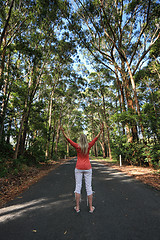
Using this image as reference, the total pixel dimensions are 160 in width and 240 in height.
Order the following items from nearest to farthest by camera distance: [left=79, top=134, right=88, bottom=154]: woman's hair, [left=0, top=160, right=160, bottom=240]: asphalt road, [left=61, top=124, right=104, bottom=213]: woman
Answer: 1. [left=0, top=160, right=160, bottom=240]: asphalt road
2. [left=61, top=124, right=104, bottom=213]: woman
3. [left=79, top=134, right=88, bottom=154]: woman's hair

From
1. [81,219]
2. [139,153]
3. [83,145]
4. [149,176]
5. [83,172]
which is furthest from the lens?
[139,153]

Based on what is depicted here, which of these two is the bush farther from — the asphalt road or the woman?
the woman

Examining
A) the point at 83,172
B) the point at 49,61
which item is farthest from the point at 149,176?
the point at 49,61

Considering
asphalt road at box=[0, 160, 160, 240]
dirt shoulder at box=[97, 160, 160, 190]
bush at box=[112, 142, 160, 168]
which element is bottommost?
dirt shoulder at box=[97, 160, 160, 190]

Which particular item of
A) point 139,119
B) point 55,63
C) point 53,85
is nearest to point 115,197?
point 139,119

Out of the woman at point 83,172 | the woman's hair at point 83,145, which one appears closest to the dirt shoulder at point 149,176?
the woman at point 83,172

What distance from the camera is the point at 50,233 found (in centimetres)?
248

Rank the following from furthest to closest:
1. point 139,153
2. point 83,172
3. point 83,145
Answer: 1. point 139,153
2. point 83,145
3. point 83,172

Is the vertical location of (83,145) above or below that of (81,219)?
above

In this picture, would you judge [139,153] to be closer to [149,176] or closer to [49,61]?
[149,176]

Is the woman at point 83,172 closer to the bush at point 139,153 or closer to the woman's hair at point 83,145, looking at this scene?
the woman's hair at point 83,145

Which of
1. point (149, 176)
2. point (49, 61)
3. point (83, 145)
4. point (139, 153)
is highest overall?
point (49, 61)

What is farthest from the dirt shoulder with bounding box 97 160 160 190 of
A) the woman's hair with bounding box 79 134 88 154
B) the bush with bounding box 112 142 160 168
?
the woman's hair with bounding box 79 134 88 154

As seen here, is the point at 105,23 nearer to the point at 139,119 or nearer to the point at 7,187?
the point at 139,119
